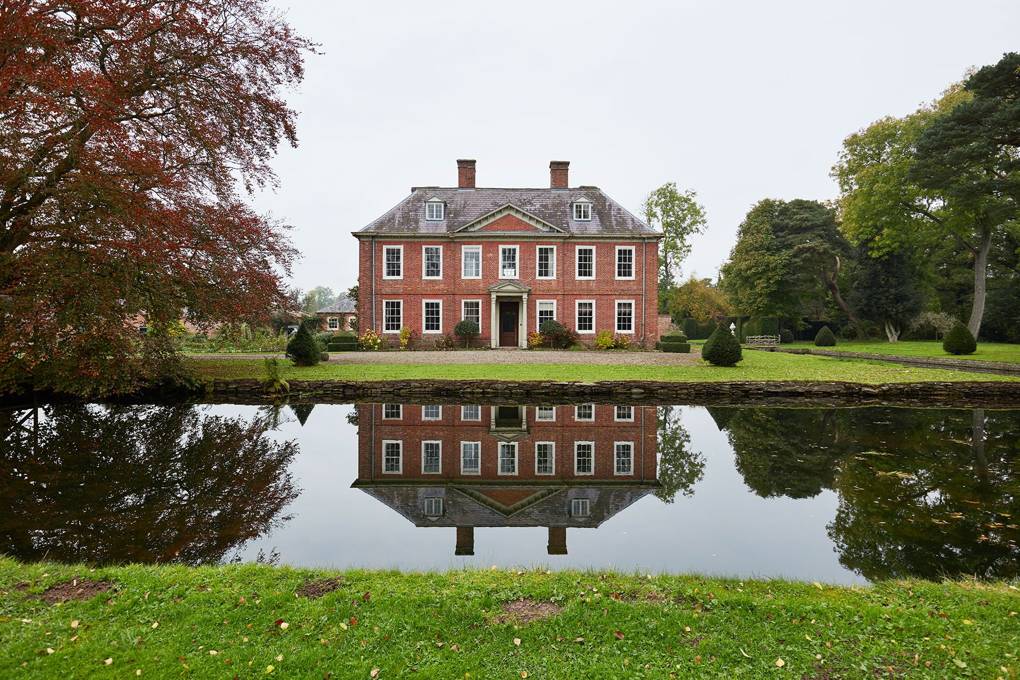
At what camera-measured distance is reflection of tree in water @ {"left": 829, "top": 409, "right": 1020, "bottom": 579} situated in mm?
4949

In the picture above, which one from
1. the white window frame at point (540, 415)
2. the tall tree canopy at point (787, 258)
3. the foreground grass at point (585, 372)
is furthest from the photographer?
the tall tree canopy at point (787, 258)

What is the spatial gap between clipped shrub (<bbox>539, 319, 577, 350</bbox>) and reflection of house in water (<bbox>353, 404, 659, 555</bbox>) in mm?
15457

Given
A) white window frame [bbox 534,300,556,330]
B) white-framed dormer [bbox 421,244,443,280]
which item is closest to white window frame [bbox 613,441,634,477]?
white window frame [bbox 534,300,556,330]

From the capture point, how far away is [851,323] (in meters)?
40.0

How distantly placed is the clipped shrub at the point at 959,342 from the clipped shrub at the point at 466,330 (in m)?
22.7

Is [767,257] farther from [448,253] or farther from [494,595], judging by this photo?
[494,595]

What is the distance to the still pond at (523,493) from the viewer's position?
513 centimetres

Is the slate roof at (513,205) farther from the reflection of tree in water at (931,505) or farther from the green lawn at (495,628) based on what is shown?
the green lawn at (495,628)

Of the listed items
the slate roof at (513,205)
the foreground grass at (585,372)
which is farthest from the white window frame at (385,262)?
the foreground grass at (585,372)

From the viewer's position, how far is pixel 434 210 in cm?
Answer: 2953

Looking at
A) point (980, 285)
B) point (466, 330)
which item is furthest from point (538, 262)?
point (980, 285)

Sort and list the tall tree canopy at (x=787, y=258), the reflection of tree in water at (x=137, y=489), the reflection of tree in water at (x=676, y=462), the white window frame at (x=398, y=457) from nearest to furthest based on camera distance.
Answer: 1. the reflection of tree in water at (x=137, y=489)
2. the reflection of tree in water at (x=676, y=462)
3. the white window frame at (x=398, y=457)
4. the tall tree canopy at (x=787, y=258)

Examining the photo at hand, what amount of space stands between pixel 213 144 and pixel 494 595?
1550cm

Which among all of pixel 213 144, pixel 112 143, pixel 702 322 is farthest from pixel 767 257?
pixel 112 143
